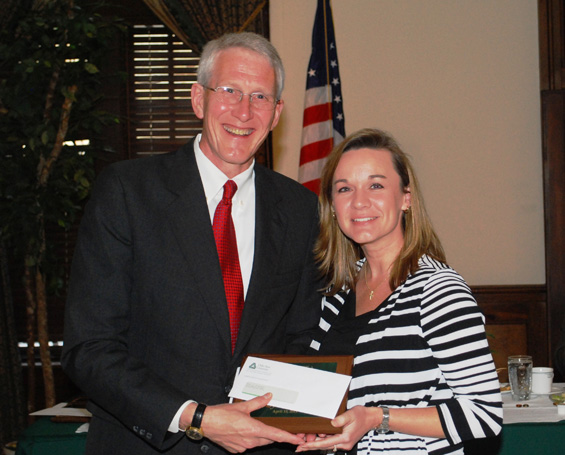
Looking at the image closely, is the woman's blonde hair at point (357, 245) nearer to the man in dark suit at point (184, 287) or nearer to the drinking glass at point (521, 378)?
the man in dark suit at point (184, 287)

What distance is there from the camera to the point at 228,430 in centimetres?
159

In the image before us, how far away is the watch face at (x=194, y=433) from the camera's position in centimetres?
161

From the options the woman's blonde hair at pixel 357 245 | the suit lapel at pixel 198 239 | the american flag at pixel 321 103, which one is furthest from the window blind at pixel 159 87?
the suit lapel at pixel 198 239

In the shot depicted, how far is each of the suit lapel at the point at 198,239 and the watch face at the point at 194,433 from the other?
A: 9.4 inches

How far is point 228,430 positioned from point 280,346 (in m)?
0.41

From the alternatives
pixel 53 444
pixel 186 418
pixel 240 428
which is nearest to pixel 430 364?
pixel 240 428

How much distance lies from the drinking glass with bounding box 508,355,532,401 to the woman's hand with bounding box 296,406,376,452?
1.33 m

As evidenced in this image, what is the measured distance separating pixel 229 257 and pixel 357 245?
635mm

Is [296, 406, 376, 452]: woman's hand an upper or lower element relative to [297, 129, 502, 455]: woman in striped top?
lower

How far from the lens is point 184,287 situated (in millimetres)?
1764

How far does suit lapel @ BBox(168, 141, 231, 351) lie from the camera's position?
1760 mm

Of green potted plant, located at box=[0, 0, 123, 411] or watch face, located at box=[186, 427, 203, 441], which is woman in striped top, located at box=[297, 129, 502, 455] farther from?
green potted plant, located at box=[0, 0, 123, 411]

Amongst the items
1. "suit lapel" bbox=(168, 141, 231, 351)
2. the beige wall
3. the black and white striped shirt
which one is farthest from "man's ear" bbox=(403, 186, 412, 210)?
the beige wall

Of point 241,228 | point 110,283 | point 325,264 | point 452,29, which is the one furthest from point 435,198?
point 110,283
